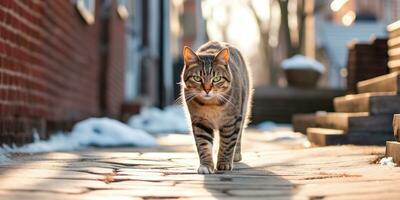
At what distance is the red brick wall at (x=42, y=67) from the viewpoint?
524cm

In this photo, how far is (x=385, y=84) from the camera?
20.9 ft

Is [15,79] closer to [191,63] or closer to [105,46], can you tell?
[191,63]

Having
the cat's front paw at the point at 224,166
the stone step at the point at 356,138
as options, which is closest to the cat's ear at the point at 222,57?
the cat's front paw at the point at 224,166

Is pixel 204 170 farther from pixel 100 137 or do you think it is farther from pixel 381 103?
pixel 100 137

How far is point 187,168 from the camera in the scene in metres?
4.42

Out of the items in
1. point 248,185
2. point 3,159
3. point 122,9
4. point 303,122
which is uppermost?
point 122,9

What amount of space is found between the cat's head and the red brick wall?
1620 millimetres

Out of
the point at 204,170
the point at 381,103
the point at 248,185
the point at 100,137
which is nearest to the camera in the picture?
the point at 248,185

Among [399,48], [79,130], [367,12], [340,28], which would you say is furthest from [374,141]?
[367,12]

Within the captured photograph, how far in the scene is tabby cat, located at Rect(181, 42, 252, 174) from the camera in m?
4.33

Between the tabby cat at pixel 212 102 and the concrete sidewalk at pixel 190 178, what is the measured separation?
0.17 metres

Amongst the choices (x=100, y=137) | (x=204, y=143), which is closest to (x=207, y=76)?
(x=204, y=143)

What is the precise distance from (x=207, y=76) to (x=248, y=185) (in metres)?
1.07

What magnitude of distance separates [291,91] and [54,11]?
27.4 feet
